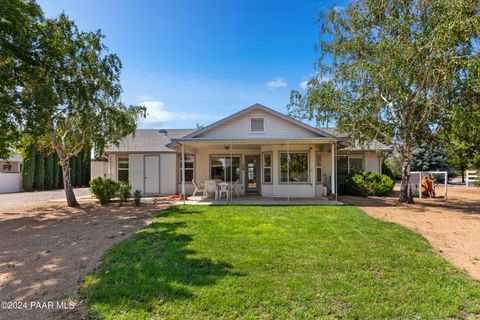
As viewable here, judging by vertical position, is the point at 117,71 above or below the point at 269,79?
below

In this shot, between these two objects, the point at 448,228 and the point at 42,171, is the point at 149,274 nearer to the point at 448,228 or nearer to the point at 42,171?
the point at 448,228

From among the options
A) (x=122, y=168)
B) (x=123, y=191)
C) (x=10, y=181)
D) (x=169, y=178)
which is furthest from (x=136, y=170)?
(x=10, y=181)

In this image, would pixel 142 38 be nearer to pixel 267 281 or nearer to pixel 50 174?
pixel 267 281

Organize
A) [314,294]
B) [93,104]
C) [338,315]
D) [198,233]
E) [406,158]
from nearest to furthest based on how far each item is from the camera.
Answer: [338,315], [314,294], [198,233], [93,104], [406,158]

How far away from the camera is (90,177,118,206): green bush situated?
12938mm

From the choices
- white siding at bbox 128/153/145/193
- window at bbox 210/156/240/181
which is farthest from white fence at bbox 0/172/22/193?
window at bbox 210/156/240/181

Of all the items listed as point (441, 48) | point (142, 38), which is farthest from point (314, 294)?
point (142, 38)

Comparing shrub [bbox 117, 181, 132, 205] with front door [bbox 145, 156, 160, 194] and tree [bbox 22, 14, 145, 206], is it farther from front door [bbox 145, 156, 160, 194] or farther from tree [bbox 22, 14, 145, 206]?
front door [bbox 145, 156, 160, 194]

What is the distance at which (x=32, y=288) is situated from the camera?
13.3 ft

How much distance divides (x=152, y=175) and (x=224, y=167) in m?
4.62

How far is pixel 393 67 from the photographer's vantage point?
1079 centimetres

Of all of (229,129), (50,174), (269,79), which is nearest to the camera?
(229,129)

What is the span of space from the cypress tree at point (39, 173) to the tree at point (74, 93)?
13.9 meters

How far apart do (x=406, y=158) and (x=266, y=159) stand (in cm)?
646
